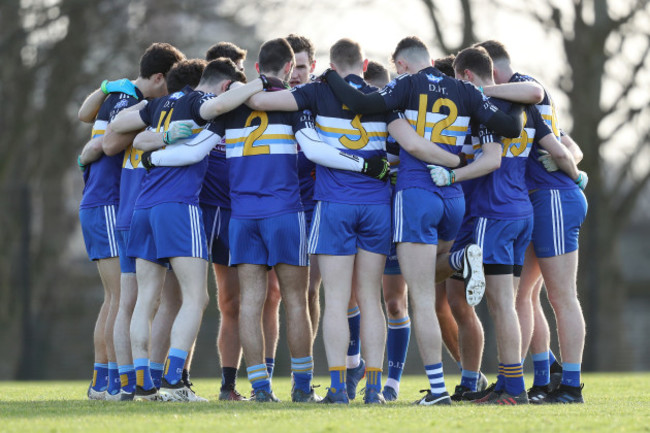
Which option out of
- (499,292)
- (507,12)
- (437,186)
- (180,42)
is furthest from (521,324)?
(180,42)

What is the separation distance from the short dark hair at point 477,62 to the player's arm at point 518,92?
17 centimetres

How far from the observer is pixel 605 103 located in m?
19.9

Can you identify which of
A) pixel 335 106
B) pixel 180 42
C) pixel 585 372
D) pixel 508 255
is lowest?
pixel 585 372

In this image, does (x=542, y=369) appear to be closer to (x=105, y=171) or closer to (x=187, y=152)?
(x=187, y=152)

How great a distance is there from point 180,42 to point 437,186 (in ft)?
49.4

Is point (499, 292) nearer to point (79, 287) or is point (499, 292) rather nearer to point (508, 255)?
point (508, 255)

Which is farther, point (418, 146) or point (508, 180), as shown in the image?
point (508, 180)

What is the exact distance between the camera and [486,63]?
7598 mm

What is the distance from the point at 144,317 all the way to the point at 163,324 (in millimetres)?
676

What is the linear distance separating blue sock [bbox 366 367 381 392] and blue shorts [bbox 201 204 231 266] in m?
1.70

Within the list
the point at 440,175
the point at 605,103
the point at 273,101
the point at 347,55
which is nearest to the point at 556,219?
the point at 440,175

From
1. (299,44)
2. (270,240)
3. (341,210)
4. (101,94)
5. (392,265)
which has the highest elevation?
(299,44)

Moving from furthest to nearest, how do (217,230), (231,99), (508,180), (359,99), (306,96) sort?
(217,230), (508,180), (306,96), (231,99), (359,99)

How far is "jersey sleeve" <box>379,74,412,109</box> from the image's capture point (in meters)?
7.05
